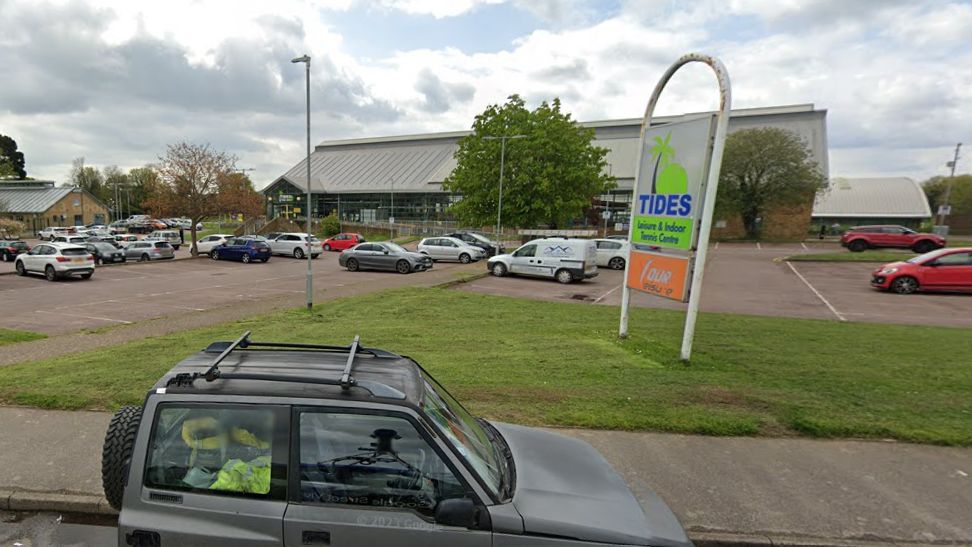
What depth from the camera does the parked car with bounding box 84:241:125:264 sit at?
27.2 m

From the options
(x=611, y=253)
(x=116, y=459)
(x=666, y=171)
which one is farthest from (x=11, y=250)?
(x=666, y=171)

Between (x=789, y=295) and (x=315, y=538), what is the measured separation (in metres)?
17.4

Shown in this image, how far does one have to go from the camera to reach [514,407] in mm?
5387

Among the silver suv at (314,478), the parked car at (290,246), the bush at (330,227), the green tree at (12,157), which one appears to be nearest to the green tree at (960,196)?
the parked car at (290,246)

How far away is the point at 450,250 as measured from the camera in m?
27.2

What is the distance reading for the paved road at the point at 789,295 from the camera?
41.3 feet

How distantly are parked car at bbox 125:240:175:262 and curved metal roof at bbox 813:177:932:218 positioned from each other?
63279 mm

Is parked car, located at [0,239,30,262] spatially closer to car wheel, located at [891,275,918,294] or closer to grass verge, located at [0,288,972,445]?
grass verge, located at [0,288,972,445]

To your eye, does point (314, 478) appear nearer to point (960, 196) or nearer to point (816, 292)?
point (816, 292)

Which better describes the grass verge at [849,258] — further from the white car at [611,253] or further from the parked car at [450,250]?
the parked car at [450,250]

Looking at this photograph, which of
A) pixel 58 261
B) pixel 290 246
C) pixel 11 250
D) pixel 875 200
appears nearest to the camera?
pixel 58 261

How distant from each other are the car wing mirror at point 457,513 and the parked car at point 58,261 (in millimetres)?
25261

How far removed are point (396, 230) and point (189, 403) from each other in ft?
191

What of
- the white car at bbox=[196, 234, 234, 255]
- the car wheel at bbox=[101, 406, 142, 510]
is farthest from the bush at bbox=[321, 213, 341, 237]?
the car wheel at bbox=[101, 406, 142, 510]
